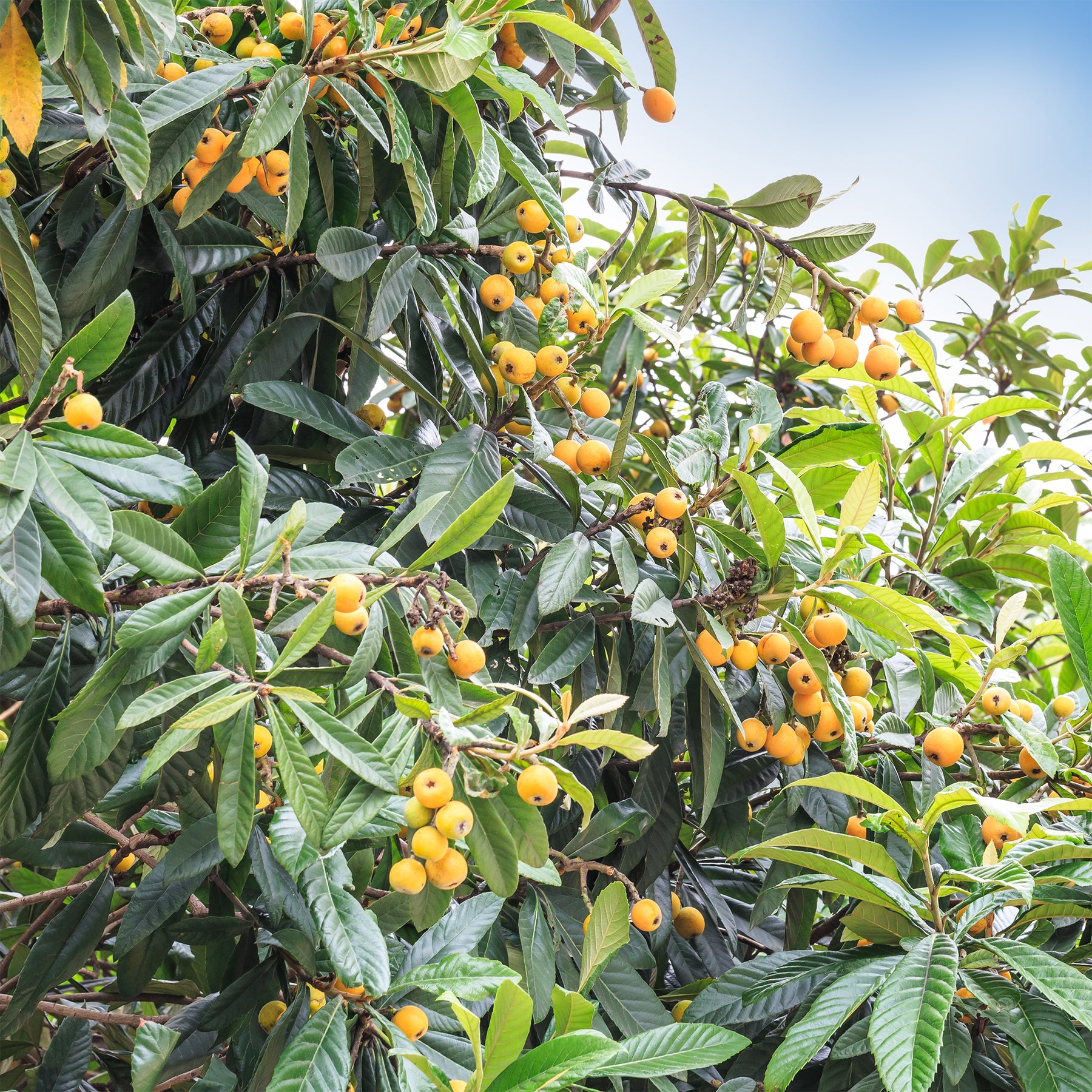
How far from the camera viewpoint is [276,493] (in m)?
1.31

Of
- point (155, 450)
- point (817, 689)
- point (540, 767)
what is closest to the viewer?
point (540, 767)

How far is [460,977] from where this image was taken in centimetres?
96

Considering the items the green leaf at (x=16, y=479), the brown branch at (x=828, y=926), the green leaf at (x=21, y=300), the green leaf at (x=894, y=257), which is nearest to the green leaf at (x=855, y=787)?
the brown branch at (x=828, y=926)

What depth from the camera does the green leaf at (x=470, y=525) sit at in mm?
896

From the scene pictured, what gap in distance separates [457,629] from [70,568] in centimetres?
36

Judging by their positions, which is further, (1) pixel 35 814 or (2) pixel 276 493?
(2) pixel 276 493

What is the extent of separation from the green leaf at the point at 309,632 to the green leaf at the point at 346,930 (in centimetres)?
30

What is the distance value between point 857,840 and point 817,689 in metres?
0.23

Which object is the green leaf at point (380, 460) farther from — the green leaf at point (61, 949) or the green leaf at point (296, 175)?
the green leaf at point (61, 949)

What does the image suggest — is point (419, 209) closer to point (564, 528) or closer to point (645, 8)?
point (564, 528)

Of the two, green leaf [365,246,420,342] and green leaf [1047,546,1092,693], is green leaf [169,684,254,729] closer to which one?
green leaf [365,246,420,342]

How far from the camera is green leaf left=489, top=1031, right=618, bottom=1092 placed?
837mm

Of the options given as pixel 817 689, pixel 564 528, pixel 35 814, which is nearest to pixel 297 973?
pixel 35 814

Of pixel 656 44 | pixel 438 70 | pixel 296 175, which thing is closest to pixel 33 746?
pixel 296 175
